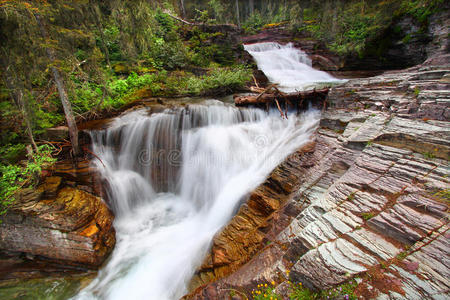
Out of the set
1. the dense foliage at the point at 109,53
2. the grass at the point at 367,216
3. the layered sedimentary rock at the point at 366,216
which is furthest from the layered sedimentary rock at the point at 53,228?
the grass at the point at 367,216

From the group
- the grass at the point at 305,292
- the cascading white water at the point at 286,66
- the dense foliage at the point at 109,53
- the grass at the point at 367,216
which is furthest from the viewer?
the cascading white water at the point at 286,66

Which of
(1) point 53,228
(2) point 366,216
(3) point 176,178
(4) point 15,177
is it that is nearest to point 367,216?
(2) point 366,216

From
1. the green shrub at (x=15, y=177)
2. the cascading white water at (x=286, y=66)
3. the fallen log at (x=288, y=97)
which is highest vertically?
the cascading white water at (x=286, y=66)

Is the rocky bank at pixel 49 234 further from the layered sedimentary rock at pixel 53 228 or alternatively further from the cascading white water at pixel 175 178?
the cascading white water at pixel 175 178

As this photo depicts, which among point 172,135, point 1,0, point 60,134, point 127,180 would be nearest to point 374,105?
point 172,135

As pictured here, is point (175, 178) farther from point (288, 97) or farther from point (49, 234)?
point (288, 97)

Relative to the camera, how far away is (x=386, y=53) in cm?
1318

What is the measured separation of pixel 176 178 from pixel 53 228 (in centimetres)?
357

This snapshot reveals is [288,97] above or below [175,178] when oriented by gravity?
above

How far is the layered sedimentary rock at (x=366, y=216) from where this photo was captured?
2258mm

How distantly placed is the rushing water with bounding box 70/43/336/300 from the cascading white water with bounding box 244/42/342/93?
6220 mm

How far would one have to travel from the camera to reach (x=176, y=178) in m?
7.08

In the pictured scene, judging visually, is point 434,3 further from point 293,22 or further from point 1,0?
point 1,0

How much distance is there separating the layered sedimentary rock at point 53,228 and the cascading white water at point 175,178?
78cm
